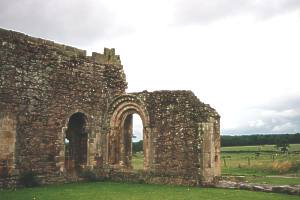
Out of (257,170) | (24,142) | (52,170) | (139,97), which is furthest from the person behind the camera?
(257,170)

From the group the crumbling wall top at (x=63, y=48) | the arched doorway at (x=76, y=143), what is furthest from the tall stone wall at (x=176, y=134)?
the crumbling wall top at (x=63, y=48)

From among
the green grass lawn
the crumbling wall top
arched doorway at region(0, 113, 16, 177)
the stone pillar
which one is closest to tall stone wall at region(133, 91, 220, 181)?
the stone pillar

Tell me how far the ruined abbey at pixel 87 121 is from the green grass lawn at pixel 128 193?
130 centimetres

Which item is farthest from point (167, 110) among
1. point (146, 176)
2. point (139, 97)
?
point (146, 176)

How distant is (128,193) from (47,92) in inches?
218

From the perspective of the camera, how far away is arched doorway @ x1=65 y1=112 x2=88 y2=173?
1827 centimetres

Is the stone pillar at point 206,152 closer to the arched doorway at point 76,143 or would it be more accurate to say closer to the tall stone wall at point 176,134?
the tall stone wall at point 176,134

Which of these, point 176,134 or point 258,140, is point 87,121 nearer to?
point 176,134

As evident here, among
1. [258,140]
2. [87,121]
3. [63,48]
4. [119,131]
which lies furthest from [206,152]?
[258,140]

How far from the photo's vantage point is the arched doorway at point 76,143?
18.3 metres

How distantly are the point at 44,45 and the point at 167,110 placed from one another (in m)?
5.51

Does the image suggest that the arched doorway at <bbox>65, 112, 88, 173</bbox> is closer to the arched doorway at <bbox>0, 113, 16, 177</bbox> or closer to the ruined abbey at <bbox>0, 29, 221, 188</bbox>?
the ruined abbey at <bbox>0, 29, 221, 188</bbox>

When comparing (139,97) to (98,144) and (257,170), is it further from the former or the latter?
(257,170)

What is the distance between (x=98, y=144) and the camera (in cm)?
1842
